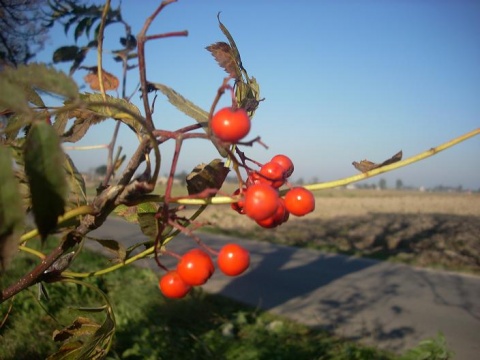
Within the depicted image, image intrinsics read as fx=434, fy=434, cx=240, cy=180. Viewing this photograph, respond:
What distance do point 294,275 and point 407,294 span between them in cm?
188

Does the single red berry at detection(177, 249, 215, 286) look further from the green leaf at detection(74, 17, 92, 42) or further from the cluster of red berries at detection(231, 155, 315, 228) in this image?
the green leaf at detection(74, 17, 92, 42)

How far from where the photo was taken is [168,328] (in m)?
4.39

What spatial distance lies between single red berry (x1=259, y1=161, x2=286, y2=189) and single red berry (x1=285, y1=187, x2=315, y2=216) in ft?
0.17

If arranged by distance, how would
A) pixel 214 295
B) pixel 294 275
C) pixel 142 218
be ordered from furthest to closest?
pixel 294 275
pixel 214 295
pixel 142 218

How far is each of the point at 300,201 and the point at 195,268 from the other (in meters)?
0.22

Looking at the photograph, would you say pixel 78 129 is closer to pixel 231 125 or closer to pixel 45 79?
pixel 45 79

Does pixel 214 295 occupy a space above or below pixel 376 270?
above

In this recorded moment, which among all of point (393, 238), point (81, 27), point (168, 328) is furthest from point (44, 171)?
point (393, 238)

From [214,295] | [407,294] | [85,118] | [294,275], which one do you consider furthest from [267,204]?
[294,275]

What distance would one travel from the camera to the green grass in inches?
142

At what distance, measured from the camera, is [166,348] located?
3885 mm

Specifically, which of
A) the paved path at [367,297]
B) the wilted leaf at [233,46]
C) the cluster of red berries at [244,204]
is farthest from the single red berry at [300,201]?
the paved path at [367,297]

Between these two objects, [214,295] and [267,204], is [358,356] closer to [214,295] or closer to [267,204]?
[214,295]

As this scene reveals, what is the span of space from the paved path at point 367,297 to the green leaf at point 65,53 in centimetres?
396
